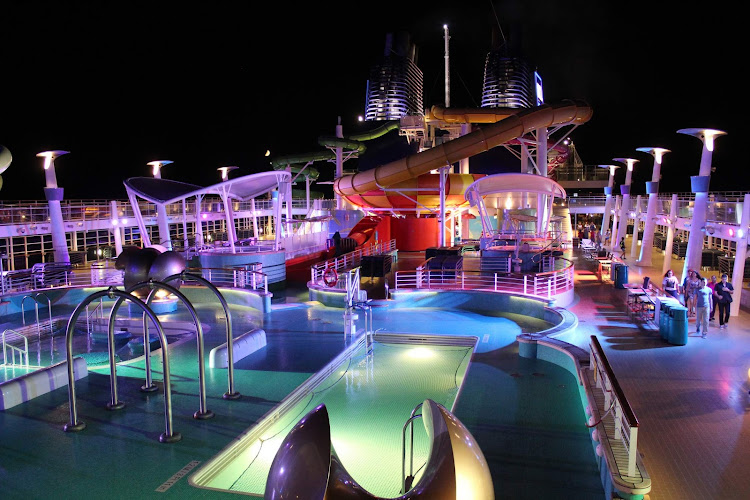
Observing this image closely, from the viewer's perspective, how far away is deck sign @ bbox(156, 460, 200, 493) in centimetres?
522

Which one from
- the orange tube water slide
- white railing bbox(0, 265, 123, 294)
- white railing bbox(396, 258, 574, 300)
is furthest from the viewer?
the orange tube water slide

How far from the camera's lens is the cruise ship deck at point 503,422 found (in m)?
5.29

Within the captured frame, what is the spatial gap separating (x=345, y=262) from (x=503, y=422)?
12973 millimetres

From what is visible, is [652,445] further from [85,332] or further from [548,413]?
[85,332]

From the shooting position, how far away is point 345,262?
63.9ft

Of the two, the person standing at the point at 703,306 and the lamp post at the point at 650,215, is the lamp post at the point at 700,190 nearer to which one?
the person standing at the point at 703,306

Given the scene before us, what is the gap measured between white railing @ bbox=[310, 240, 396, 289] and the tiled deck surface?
8.09 metres

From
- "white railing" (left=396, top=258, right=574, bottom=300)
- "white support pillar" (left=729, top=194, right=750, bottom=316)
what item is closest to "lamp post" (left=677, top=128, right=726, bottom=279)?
"white support pillar" (left=729, top=194, right=750, bottom=316)

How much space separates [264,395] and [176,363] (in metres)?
2.76

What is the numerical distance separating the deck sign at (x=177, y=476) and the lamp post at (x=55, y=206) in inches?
689

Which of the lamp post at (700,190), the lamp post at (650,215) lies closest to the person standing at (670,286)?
the lamp post at (700,190)

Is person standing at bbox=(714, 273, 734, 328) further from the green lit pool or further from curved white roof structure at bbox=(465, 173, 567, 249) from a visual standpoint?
curved white roof structure at bbox=(465, 173, 567, 249)

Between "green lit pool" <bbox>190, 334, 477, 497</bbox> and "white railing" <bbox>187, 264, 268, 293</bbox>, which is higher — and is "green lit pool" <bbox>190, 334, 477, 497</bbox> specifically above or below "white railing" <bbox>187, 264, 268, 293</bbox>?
below

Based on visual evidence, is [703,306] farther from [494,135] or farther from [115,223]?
[115,223]
